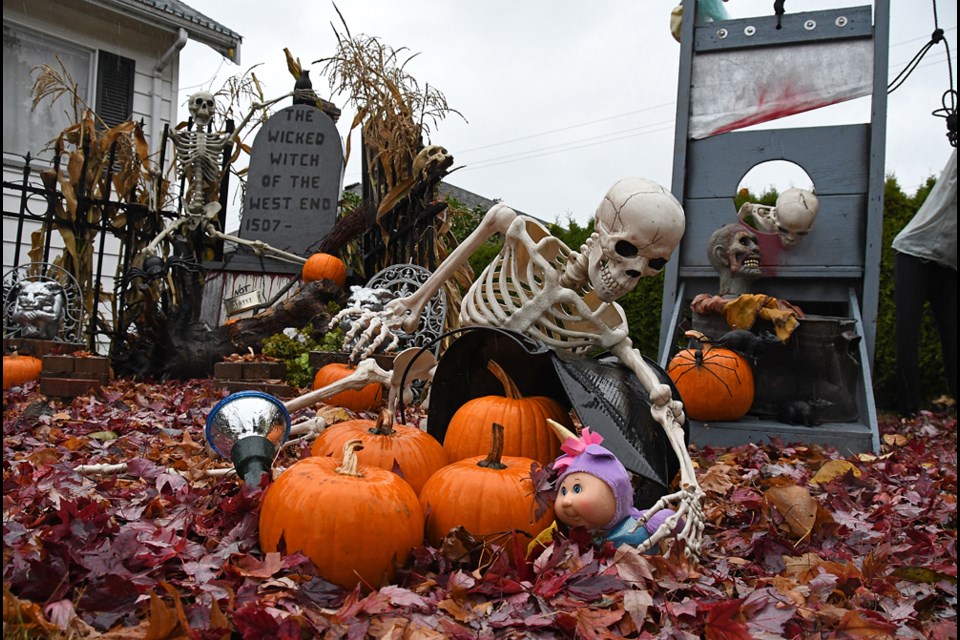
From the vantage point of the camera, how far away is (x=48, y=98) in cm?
808

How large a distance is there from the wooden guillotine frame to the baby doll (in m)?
2.47

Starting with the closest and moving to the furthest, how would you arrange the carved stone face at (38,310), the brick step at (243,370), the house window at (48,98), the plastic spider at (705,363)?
the house window at (48,98)
the plastic spider at (705,363)
the brick step at (243,370)
the carved stone face at (38,310)

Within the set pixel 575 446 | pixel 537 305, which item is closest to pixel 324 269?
pixel 537 305

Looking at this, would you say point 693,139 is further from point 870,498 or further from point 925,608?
point 925,608

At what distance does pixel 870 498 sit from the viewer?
9.41 feet

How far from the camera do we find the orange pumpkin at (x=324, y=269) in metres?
6.41

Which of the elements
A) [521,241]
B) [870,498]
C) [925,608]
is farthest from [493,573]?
[870,498]

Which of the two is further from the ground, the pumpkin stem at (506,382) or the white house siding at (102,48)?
the white house siding at (102,48)

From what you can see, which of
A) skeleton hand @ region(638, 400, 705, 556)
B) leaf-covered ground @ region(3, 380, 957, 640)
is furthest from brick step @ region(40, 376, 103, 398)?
skeleton hand @ region(638, 400, 705, 556)

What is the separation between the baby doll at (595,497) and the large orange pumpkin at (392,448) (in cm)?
49

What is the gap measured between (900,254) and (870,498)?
249 cm

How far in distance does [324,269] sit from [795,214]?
3.91 metres

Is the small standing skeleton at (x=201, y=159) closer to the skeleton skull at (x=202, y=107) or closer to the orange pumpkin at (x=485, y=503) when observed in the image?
the skeleton skull at (x=202, y=107)

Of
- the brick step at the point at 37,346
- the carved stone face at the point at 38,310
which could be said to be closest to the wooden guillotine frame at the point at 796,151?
the brick step at the point at 37,346
